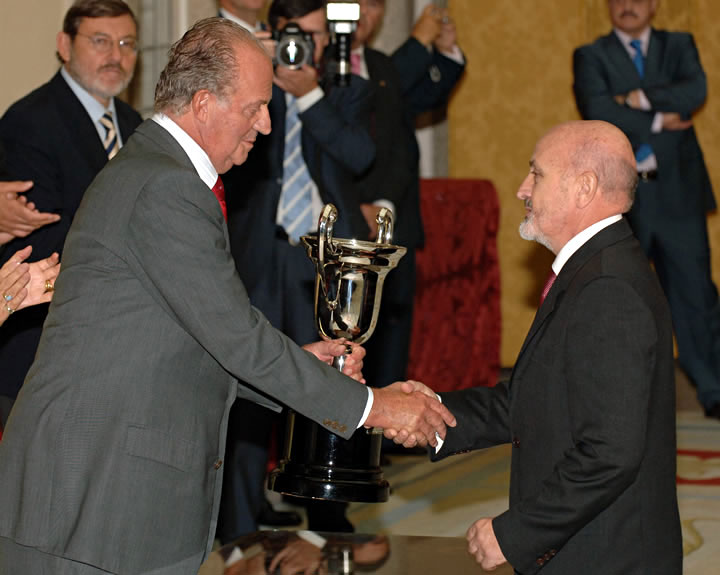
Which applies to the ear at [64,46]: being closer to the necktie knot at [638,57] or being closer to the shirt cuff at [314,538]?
the shirt cuff at [314,538]

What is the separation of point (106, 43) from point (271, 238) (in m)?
0.87

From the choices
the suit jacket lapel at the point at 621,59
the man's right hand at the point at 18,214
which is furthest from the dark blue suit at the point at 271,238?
the suit jacket lapel at the point at 621,59

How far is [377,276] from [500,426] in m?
0.47

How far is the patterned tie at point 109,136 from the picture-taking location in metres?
3.81

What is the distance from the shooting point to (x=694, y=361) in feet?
22.0

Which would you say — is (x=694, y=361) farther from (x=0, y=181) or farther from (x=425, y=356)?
(x=0, y=181)

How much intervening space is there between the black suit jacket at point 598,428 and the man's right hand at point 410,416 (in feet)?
1.04

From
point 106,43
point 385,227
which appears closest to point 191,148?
point 385,227

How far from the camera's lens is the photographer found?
4152 mm

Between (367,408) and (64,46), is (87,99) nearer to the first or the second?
(64,46)

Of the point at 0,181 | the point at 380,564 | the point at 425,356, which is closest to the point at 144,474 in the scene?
the point at 380,564

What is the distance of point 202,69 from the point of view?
93.4 inches

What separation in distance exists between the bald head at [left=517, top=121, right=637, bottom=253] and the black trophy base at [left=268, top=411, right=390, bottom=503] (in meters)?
0.76

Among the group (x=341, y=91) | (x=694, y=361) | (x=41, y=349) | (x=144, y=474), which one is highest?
(x=341, y=91)
